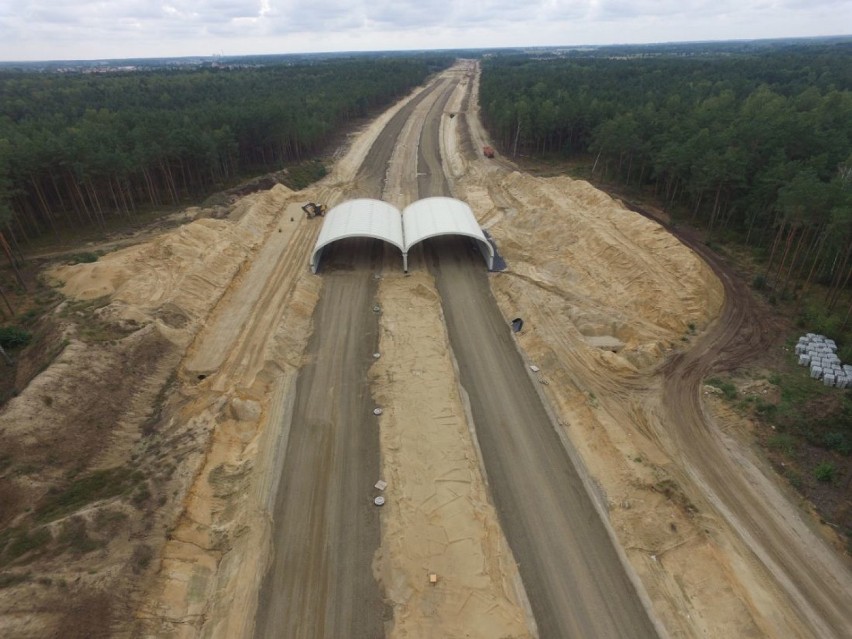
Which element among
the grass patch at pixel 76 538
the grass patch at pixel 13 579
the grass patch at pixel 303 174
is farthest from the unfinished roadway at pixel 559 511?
the grass patch at pixel 303 174

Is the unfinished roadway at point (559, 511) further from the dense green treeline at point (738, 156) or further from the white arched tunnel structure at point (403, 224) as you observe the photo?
the dense green treeline at point (738, 156)

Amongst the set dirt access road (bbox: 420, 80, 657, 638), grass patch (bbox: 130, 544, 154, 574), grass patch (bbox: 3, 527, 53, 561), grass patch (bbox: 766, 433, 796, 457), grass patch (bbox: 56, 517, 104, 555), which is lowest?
dirt access road (bbox: 420, 80, 657, 638)

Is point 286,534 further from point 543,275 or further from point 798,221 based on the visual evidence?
point 798,221

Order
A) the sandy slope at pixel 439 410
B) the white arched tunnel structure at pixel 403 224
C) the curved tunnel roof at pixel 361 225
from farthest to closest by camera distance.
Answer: the white arched tunnel structure at pixel 403 224 → the curved tunnel roof at pixel 361 225 → the sandy slope at pixel 439 410

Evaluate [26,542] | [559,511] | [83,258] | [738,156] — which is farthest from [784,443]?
[83,258]

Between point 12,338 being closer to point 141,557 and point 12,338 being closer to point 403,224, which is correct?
point 141,557

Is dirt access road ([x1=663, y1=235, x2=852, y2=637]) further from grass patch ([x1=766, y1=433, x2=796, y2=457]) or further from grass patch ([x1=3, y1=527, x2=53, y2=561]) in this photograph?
grass patch ([x1=3, y1=527, x2=53, y2=561])

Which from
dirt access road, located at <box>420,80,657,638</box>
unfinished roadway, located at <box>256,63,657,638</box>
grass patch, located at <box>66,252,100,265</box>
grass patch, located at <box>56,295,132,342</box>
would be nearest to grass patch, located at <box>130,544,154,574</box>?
unfinished roadway, located at <box>256,63,657,638</box>

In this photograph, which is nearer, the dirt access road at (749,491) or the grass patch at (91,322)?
the dirt access road at (749,491)
